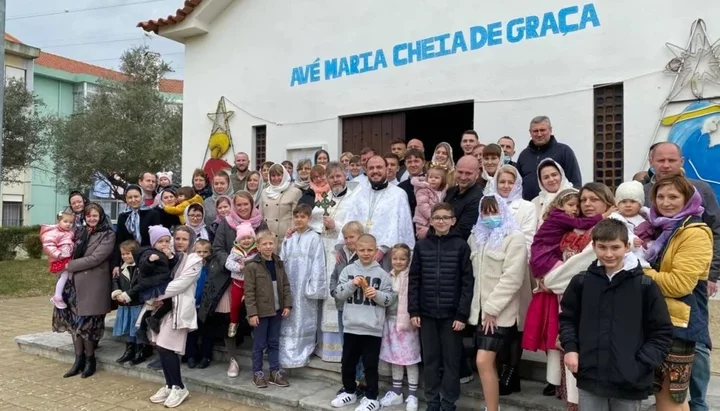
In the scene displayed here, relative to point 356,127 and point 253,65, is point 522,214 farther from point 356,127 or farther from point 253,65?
point 253,65

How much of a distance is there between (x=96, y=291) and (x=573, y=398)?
4.84 m

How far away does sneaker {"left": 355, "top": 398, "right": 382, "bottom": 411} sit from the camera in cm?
433

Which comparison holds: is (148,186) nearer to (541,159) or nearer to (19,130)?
(541,159)

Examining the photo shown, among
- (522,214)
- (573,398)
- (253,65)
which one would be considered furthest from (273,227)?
(253,65)

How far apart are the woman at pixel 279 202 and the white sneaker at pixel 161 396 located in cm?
180

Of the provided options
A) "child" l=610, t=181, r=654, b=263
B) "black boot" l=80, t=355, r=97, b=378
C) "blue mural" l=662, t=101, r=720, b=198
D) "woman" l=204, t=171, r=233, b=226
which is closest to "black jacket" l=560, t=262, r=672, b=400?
"child" l=610, t=181, r=654, b=263

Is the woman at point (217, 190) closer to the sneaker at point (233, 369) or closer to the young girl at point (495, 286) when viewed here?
the sneaker at point (233, 369)

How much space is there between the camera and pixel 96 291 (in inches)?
231

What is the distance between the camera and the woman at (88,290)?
5.85m

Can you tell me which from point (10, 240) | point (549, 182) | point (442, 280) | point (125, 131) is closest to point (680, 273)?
point (549, 182)

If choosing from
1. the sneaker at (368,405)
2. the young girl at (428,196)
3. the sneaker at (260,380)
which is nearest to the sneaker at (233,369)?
the sneaker at (260,380)

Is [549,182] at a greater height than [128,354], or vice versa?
[549,182]

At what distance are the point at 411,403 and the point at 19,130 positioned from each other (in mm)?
15694

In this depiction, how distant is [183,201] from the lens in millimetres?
6309
